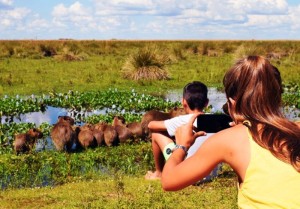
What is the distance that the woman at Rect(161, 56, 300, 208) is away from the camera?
2.11 m

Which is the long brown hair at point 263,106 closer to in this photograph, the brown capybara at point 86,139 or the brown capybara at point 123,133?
the brown capybara at point 86,139

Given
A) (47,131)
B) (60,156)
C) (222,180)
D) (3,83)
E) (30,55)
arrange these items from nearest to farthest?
1. (222,180)
2. (60,156)
3. (47,131)
4. (3,83)
5. (30,55)

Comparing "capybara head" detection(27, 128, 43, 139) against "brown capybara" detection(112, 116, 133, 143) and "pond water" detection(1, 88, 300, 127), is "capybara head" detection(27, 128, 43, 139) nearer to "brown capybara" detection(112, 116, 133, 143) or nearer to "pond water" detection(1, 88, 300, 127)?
"brown capybara" detection(112, 116, 133, 143)

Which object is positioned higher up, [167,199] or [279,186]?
[279,186]

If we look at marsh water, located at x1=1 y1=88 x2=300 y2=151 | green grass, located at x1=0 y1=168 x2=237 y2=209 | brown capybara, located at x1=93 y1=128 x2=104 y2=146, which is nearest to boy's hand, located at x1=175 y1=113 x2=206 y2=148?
green grass, located at x1=0 y1=168 x2=237 y2=209

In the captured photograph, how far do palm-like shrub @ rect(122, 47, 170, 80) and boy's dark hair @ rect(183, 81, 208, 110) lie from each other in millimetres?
13582

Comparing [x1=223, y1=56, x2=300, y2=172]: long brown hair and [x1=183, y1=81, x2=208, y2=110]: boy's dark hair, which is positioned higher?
[x1=223, y1=56, x2=300, y2=172]: long brown hair

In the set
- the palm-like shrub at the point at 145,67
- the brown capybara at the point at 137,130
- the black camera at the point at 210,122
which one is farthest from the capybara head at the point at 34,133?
the palm-like shrub at the point at 145,67

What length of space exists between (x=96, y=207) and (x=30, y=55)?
2780cm

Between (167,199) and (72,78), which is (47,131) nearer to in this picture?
(167,199)

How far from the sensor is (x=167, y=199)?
6.05 meters

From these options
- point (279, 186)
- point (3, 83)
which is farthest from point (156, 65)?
point (279, 186)

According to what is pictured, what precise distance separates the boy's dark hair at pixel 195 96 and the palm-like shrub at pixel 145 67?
1358 cm

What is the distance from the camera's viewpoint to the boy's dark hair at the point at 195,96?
5.43 m
